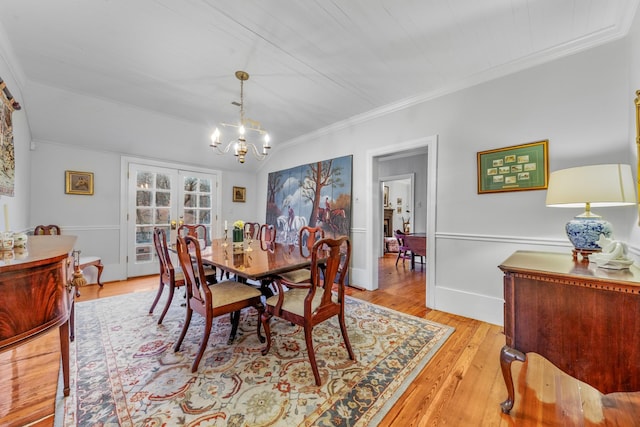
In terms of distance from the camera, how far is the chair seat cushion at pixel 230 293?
1.88 m

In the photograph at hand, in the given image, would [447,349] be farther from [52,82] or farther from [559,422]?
[52,82]

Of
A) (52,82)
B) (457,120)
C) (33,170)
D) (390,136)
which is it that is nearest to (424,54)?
(457,120)

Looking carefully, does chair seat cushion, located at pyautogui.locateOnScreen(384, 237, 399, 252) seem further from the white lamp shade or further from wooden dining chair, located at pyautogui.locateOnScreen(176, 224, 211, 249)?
the white lamp shade

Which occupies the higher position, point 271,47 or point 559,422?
point 271,47

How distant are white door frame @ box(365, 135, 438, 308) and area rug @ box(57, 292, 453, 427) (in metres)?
0.66

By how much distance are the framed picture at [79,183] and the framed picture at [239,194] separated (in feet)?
7.84

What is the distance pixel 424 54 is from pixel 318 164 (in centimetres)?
229

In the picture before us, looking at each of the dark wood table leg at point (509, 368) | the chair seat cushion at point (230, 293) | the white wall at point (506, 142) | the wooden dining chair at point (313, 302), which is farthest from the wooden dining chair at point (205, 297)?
the white wall at point (506, 142)

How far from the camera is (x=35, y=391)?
155cm

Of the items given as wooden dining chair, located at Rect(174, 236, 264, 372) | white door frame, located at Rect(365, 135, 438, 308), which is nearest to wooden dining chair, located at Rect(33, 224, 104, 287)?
wooden dining chair, located at Rect(174, 236, 264, 372)

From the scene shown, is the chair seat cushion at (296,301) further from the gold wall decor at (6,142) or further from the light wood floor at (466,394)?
the gold wall decor at (6,142)

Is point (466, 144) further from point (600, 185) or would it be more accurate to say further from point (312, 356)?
→ point (312, 356)

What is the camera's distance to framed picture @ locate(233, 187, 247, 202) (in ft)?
18.2

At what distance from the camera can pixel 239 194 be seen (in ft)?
18.4
